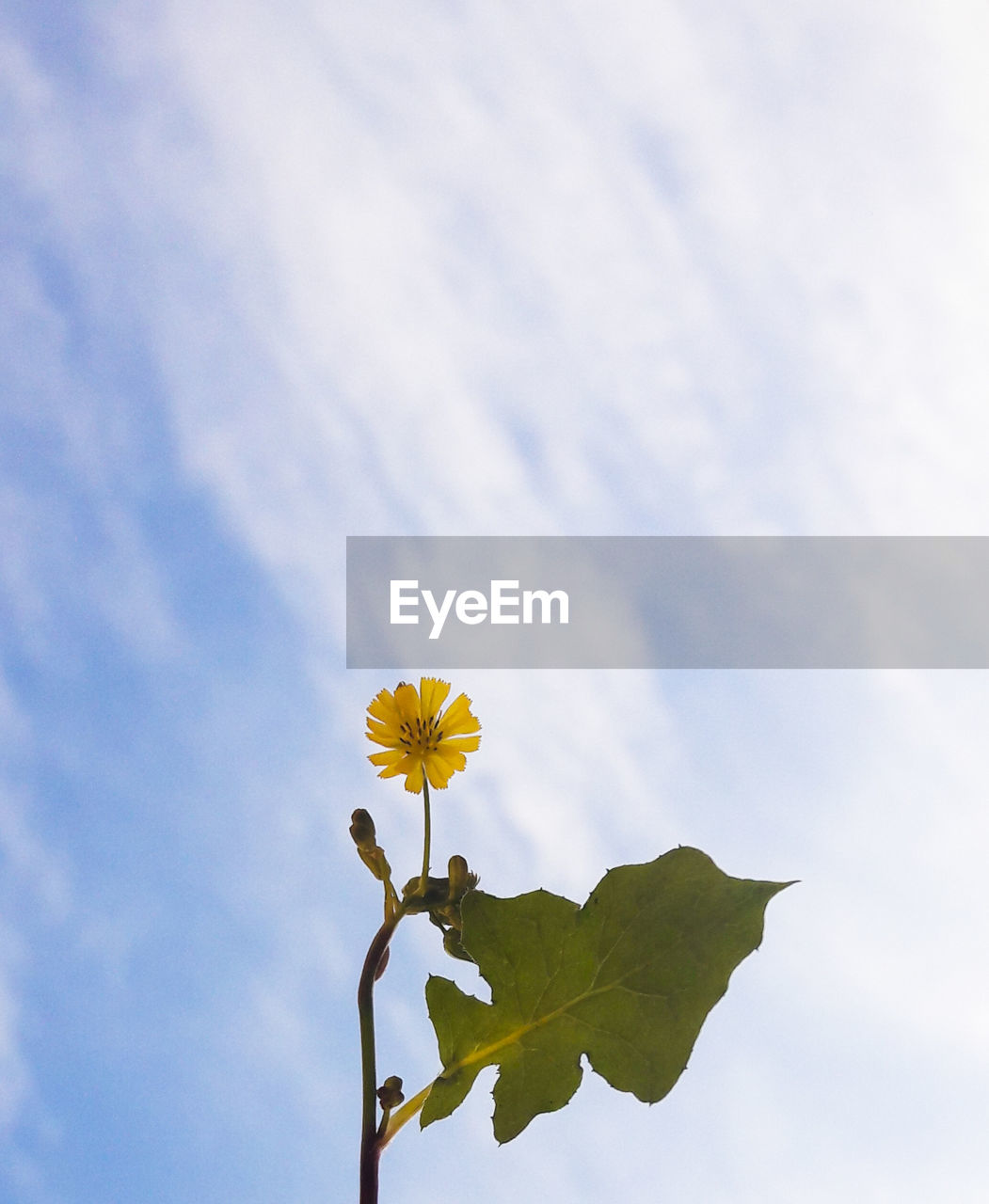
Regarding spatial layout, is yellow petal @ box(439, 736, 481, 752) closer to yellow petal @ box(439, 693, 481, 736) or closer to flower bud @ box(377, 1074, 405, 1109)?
yellow petal @ box(439, 693, 481, 736)

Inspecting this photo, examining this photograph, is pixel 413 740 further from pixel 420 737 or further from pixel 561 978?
pixel 561 978

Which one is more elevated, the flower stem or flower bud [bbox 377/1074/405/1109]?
the flower stem

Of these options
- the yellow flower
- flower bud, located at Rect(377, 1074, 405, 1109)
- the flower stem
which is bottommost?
flower bud, located at Rect(377, 1074, 405, 1109)

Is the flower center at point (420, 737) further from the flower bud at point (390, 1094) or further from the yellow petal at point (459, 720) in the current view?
the flower bud at point (390, 1094)

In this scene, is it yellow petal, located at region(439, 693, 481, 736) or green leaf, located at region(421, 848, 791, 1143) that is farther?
yellow petal, located at region(439, 693, 481, 736)

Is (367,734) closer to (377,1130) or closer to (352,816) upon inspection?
(352,816)

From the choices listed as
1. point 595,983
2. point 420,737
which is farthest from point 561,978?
point 420,737

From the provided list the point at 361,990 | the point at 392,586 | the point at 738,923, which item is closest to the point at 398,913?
the point at 361,990

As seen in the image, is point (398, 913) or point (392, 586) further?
point (392, 586)

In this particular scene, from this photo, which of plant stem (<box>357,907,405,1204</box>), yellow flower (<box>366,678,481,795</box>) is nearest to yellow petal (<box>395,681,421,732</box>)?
yellow flower (<box>366,678,481,795</box>)
